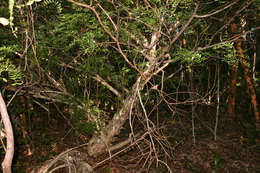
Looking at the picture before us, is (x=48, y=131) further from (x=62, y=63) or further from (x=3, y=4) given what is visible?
(x=3, y=4)

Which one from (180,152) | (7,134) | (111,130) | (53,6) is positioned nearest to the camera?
(7,134)

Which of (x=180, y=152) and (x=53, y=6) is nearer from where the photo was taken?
(x=53, y=6)

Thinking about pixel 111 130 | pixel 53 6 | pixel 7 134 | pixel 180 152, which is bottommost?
pixel 180 152

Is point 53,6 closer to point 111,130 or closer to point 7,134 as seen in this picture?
point 111,130

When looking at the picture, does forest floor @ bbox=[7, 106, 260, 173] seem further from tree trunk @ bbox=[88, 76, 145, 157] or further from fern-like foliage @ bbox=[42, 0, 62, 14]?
fern-like foliage @ bbox=[42, 0, 62, 14]

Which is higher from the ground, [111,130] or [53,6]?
[53,6]

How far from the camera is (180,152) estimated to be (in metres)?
5.48

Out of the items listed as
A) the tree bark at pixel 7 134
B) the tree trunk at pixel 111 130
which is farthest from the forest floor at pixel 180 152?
the tree bark at pixel 7 134

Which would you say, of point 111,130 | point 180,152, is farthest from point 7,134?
point 180,152

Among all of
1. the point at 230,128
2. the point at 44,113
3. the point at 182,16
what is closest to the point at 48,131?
the point at 44,113

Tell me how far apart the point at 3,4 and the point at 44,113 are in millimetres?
4640

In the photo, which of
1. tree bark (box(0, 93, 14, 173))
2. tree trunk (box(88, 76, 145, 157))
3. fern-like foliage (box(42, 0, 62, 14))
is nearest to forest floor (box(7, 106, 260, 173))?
tree trunk (box(88, 76, 145, 157))

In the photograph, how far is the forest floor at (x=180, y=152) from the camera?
470cm

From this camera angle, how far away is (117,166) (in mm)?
4527
